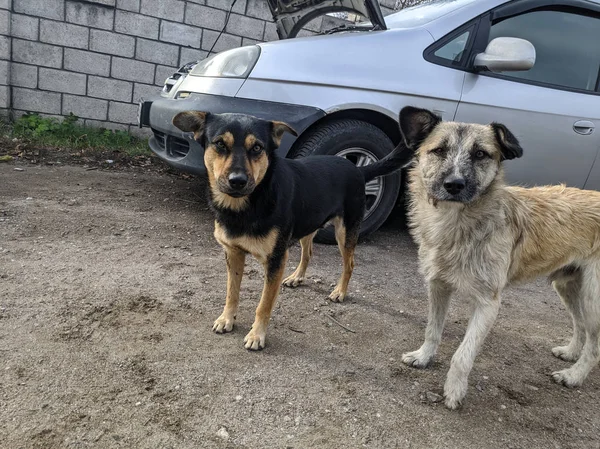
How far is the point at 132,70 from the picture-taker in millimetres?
7395

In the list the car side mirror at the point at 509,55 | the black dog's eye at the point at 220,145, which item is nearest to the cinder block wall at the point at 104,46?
the car side mirror at the point at 509,55

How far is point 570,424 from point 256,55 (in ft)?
11.8

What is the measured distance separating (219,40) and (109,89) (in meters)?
1.87

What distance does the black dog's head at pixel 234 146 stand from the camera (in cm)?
279

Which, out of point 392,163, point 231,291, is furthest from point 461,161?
point 231,291

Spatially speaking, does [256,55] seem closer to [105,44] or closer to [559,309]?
[559,309]

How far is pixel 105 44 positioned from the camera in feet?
23.6

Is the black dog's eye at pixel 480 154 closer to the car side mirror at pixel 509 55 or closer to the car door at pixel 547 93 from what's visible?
the car side mirror at pixel 509 55

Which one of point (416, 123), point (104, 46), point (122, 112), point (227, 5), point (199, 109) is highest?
point (227, 5)

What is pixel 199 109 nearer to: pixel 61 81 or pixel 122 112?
pixel 122 112

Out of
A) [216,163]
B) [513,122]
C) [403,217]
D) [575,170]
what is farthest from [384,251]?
[216,163]

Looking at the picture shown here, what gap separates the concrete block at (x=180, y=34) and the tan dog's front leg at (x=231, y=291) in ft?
18.0

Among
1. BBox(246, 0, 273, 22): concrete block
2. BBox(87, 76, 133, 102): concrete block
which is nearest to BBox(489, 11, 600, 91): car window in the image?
BBox(246, 0, 273, 22): concrete block

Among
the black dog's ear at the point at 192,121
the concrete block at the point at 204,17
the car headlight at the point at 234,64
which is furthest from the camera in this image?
the concrete block at the point at 204,17
